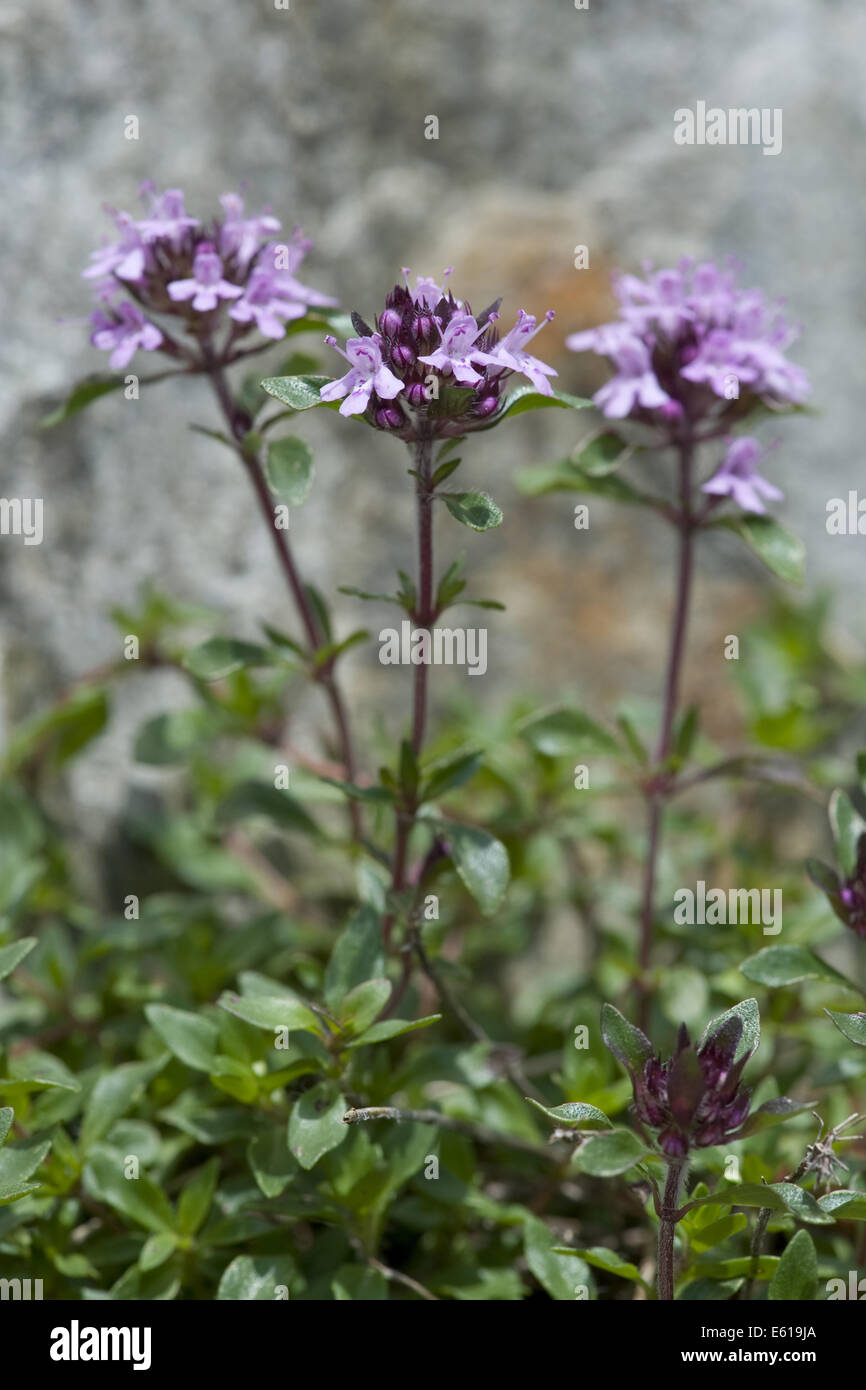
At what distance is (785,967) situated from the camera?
225 cm

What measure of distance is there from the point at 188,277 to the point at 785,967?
1.72m

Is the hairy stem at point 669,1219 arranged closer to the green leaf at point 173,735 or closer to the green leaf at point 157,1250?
the green leaf at point 157,1250

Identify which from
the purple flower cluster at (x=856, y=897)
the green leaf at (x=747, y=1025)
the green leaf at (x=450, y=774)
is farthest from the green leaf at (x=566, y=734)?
the green leaf at (x=747, y=1025)

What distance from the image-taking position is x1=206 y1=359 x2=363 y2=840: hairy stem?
7.97 feet

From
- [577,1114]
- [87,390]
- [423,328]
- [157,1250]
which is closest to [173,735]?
[87,390]

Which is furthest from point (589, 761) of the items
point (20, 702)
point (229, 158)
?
point (229, 158)

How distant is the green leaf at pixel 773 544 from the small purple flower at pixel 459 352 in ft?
2.85

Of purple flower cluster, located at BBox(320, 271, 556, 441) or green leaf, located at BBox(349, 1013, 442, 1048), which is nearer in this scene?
purple flower cluster, located at BBox(320, 271, 556, 441)

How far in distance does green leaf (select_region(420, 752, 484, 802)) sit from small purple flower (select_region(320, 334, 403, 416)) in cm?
72

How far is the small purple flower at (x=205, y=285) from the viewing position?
7.19 feet

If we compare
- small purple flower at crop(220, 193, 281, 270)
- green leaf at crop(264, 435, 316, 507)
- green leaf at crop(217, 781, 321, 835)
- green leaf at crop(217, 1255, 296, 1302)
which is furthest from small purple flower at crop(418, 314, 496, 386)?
green leaf at crop(217, 1255, 296, 1302)

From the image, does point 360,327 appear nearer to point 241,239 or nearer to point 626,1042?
point 241,239

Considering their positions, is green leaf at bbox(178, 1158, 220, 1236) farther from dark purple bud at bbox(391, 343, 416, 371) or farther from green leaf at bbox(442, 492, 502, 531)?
dark purple bud at bbox(391, 343, 416, 371)

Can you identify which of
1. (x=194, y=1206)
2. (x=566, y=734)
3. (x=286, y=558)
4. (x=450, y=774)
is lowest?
(x=194, y=1206)
